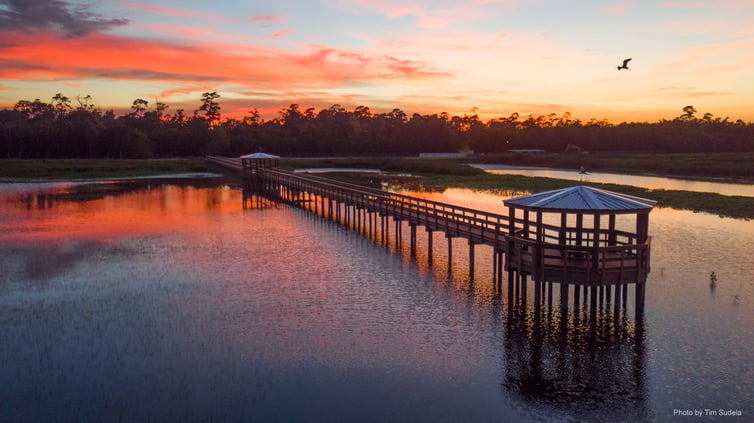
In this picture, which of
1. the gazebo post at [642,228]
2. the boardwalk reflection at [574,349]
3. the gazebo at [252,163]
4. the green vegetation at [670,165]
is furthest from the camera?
the green vegetation at [670,165]

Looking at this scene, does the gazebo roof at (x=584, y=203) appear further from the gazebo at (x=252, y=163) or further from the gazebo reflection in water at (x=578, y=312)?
the gazebo at (x=252, y=163)

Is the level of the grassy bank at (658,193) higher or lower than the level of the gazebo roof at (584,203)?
lower

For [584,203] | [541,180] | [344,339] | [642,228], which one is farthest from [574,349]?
[541,180]

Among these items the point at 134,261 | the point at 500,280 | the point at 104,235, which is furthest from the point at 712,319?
the point at 104,235

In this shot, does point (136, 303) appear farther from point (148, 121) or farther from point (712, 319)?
point (148, 121)

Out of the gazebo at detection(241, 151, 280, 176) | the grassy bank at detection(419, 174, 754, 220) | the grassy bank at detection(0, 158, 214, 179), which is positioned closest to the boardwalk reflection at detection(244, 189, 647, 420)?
the grassy bank at detection(419, 174, 754, 220)

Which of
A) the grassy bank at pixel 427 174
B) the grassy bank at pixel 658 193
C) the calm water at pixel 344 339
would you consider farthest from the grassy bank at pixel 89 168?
the calm water at pixel 344 339
